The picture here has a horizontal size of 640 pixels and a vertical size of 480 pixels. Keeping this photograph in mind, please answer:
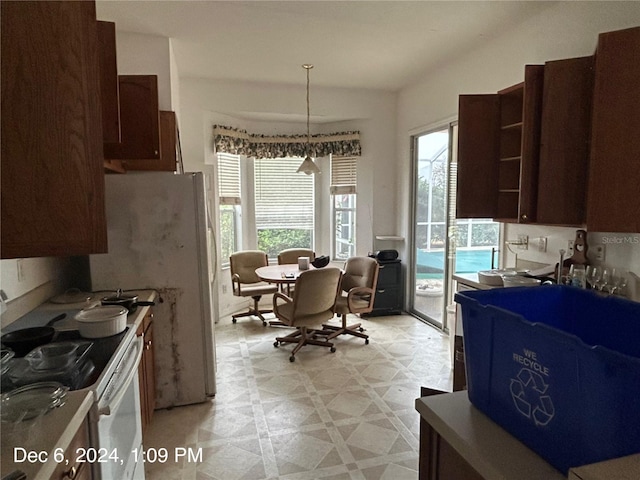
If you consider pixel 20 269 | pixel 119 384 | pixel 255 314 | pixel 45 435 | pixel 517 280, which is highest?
pixel 20 269

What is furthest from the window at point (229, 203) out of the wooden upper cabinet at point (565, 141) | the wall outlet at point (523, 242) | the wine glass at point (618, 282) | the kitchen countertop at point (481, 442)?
the kitchen countertop at point (481, 442)

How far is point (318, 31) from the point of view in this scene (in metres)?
3.24

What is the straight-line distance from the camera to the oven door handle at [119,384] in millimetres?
1344

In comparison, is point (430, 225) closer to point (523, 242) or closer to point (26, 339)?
point (523, 242)

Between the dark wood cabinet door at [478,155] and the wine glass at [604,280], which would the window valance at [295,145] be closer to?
the dark wood cabinet door at [478,155]

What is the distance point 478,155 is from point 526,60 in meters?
0.87

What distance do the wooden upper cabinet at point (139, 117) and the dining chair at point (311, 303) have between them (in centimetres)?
157

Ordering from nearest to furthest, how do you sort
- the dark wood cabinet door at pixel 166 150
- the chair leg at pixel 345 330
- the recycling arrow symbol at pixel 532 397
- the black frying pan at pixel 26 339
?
the recycling arrow symbol at pixel 532 397 < the black frying pan at pixel 26 339 < the dark wood cabinet door at pixel 166 150 < the chair leg at pixel 345 330

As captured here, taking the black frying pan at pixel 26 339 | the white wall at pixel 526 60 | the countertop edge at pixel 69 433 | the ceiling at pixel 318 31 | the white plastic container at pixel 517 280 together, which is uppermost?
the ceiling at pixel 318 31

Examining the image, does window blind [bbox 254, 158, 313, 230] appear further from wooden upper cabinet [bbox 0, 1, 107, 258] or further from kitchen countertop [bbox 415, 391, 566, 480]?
kitchen countertop [bbox 415, 391, 566, 480]

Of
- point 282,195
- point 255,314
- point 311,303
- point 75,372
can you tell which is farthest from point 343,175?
point 75,372

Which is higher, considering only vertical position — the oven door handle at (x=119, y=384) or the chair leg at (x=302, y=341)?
the oven door handle at (x=119, y=384)

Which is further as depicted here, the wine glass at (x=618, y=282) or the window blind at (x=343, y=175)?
the window blind at (x=343, y=175)

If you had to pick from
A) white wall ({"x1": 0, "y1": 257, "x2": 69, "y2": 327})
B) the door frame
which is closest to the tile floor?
the door frame
